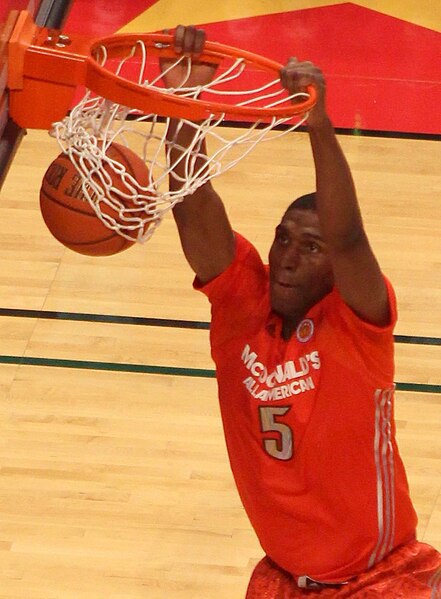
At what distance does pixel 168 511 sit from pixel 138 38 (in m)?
2.26

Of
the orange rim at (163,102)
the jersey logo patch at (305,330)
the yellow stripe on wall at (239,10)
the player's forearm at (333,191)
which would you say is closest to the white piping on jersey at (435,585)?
the jersey logo patch at (305,330)

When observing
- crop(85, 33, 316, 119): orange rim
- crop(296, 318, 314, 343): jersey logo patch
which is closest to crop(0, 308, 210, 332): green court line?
crop(296, 318, 314, 343): jersey logo patch

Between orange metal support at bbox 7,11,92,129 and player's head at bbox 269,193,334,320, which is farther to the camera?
player's head at bbox 269,193,334,320

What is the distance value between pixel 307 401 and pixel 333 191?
67 cm

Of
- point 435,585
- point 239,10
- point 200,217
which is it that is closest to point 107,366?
point 200,217

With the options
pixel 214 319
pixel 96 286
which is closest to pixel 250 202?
pixel 96 286

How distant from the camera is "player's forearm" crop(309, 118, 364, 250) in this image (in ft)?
10.6

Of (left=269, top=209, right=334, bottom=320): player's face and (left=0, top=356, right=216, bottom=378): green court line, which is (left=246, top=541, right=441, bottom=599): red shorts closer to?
(left=269, top=209, right=334, bottom=320): player's face

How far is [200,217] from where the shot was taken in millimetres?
3674

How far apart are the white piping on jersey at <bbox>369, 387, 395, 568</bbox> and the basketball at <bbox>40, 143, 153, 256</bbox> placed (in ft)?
2.85

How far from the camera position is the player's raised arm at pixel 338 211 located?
127 inches

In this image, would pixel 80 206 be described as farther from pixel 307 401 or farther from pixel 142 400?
pixel 142 400

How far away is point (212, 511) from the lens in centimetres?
509

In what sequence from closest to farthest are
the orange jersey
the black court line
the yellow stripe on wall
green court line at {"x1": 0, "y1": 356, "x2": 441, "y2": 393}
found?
the orange jersey, green court line at {"x1": 0, "y1": 356, "x2": 441, "y2": 393}, the black court line, the yellow stripe on wall
